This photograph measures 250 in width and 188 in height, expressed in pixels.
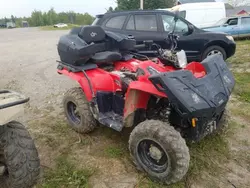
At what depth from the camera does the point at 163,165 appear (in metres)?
2.83

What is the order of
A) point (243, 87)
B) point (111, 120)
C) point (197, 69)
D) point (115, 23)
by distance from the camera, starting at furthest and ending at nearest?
point (115, 23)
point (243, 87)
point (111, 120)
point (197, 69)

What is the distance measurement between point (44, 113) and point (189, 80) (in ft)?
9.94

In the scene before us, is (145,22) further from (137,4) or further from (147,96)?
(137,4)

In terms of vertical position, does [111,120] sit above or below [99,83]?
below

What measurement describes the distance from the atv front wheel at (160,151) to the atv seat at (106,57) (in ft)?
4.16

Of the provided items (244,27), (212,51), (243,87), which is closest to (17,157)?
(243,87)

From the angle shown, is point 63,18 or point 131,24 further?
point 63,18

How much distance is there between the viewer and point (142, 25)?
Answer: 293 inches

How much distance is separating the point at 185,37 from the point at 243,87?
2347 mm

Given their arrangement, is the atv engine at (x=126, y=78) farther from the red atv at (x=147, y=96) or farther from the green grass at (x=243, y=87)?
the green grass at (x=243, y=87)

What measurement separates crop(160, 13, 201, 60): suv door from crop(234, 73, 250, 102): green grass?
4.38ft

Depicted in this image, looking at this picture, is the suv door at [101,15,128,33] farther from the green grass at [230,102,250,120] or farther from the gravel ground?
the green grass at [230,102,250,120]

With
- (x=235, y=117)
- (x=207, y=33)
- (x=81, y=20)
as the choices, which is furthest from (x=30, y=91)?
(x=81, y=20)

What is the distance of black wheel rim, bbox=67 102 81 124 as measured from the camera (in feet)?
13.2
